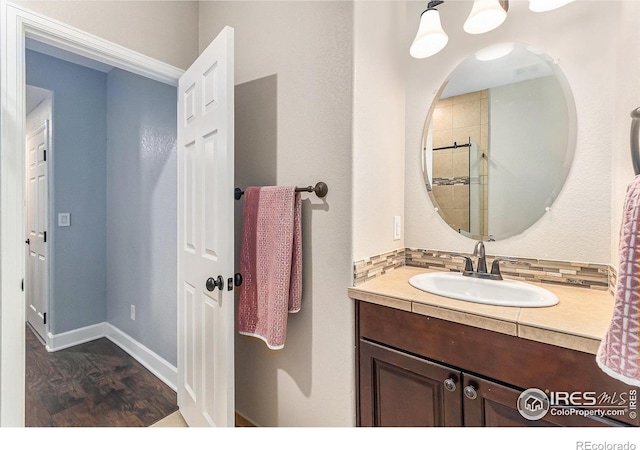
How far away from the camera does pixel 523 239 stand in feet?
4.25

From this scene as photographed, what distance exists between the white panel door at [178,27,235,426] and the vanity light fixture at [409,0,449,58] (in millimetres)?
865

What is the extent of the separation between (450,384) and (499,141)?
1088 millimetres

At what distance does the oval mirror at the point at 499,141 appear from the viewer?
1232 millimetres

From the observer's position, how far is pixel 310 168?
1290 mm

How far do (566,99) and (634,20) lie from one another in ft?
0.98

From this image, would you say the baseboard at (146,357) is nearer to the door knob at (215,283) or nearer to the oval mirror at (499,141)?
the door knob at (215,283)

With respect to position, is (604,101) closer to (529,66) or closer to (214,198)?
(529,66)

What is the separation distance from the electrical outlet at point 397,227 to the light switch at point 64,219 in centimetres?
287

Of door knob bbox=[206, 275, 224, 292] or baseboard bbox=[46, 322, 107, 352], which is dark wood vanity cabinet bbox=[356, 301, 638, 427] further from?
baseboard bbox=[46, 322, 107, 352]

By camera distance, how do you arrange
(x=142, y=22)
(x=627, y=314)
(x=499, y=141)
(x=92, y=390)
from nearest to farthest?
(x=627, y=314) → (x=499, y=141) → (x=142, y=22) → (x=92, y=390)

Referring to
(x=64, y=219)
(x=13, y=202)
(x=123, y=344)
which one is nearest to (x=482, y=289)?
(x=13, y=202)

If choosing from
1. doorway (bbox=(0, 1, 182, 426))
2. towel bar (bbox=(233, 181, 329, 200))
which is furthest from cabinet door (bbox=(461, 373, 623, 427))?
doorway (bbox=(0, 1, 182, 426))

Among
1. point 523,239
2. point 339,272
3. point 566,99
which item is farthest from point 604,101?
point 339,272

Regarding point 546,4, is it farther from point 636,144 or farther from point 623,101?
point 636,144
